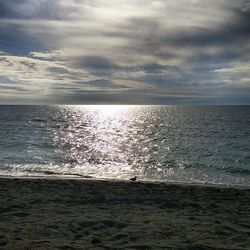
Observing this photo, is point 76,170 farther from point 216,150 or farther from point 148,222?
point 216,150

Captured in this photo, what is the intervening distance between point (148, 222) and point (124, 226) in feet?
2.51

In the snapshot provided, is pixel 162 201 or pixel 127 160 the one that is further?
pixel 127 160

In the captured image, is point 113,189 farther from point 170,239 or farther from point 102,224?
Answer: point 170,239

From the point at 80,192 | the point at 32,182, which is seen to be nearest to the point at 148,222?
the point at 80,192

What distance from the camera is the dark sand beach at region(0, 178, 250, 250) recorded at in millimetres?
7785

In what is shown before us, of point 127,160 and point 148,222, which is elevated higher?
point 148,222

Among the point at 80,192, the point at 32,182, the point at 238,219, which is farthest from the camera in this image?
the point at 32,182

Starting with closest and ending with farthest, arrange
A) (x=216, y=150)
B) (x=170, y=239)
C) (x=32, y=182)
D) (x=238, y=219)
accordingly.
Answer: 1. (x=170, y=239)
2. (x=238, y=219)
3. (x=32, y=182)
4. (x=216, y=150)

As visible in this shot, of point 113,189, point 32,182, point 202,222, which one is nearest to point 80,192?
point 113,189

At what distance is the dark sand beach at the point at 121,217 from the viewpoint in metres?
7.79

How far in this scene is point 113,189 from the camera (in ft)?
48.6

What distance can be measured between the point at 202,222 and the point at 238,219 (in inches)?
48.8

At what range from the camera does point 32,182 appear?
1602 centimetres

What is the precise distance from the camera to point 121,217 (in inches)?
393
